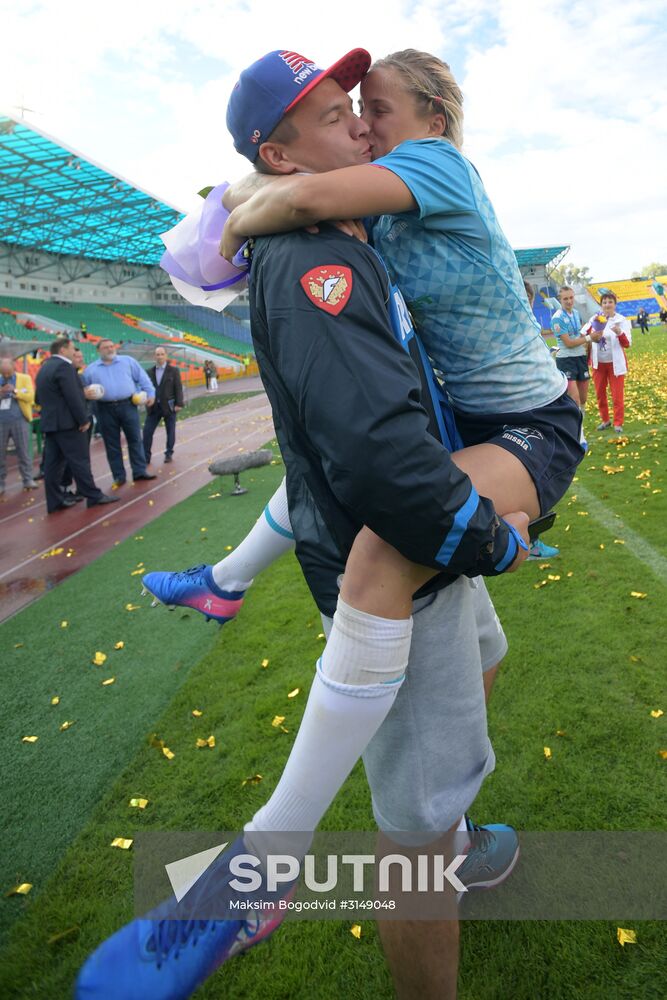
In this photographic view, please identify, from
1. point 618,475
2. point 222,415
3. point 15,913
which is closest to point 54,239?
point 222,415

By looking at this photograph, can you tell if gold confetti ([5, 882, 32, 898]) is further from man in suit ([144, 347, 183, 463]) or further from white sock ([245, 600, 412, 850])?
man in suit ([144, 347, 183, 463])

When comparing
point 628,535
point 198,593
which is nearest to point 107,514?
point 628,535

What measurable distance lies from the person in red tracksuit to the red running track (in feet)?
21.8

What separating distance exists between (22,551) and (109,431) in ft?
10.2

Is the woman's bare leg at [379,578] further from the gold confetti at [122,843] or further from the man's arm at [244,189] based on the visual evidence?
the gold confetti at [122,843]

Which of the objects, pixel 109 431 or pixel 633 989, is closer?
pixel 633 989

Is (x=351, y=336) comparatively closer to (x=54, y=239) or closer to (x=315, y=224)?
(x=315, y=224)

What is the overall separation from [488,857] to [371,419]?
1907 millimetres

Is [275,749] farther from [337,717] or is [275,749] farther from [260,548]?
[337,717]

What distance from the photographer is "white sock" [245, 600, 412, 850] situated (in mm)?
1282

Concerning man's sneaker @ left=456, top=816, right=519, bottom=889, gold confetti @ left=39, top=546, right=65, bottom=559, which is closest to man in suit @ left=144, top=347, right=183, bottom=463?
gold confetti @ left=39, top=546, right=65, bottom=559

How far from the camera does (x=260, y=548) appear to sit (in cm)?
212

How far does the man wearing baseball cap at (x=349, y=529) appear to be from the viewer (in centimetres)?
116

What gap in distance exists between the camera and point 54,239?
139ft
